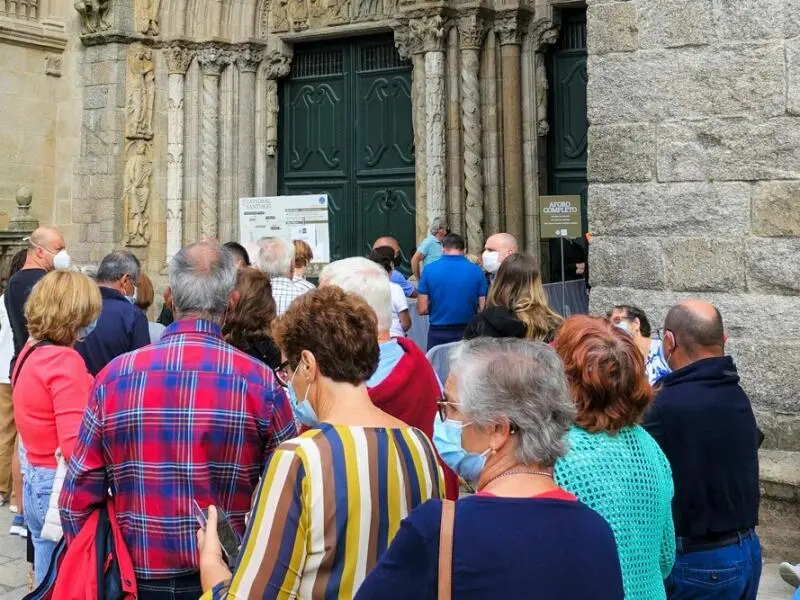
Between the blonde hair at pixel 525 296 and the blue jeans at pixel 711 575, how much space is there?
6.40 feet

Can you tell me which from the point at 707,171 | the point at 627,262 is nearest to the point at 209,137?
the point at 627,262

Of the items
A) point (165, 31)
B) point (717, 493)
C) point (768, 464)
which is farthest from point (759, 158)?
point (165, 31)

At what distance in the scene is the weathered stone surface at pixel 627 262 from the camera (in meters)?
5.39

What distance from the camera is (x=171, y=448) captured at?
2807 mm

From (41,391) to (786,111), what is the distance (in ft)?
12.5

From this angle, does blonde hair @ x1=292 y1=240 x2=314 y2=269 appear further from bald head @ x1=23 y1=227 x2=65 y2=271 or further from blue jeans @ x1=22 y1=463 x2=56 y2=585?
blue jeans @ x1=22 y1=463 x2=56 y2=585

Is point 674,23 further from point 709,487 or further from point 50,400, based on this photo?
point 50,400

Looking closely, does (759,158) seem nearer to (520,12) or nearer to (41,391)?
(41,391)

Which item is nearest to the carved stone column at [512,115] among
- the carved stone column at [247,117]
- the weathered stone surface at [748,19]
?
the carved stone column at [247,117]

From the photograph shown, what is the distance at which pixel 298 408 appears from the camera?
2.90m

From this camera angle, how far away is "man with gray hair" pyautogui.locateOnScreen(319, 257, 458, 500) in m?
3.39

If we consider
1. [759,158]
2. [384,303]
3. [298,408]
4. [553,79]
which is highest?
[553,79]

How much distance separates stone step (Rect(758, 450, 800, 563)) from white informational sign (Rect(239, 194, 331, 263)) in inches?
256

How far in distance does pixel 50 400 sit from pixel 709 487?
246 centimetres
